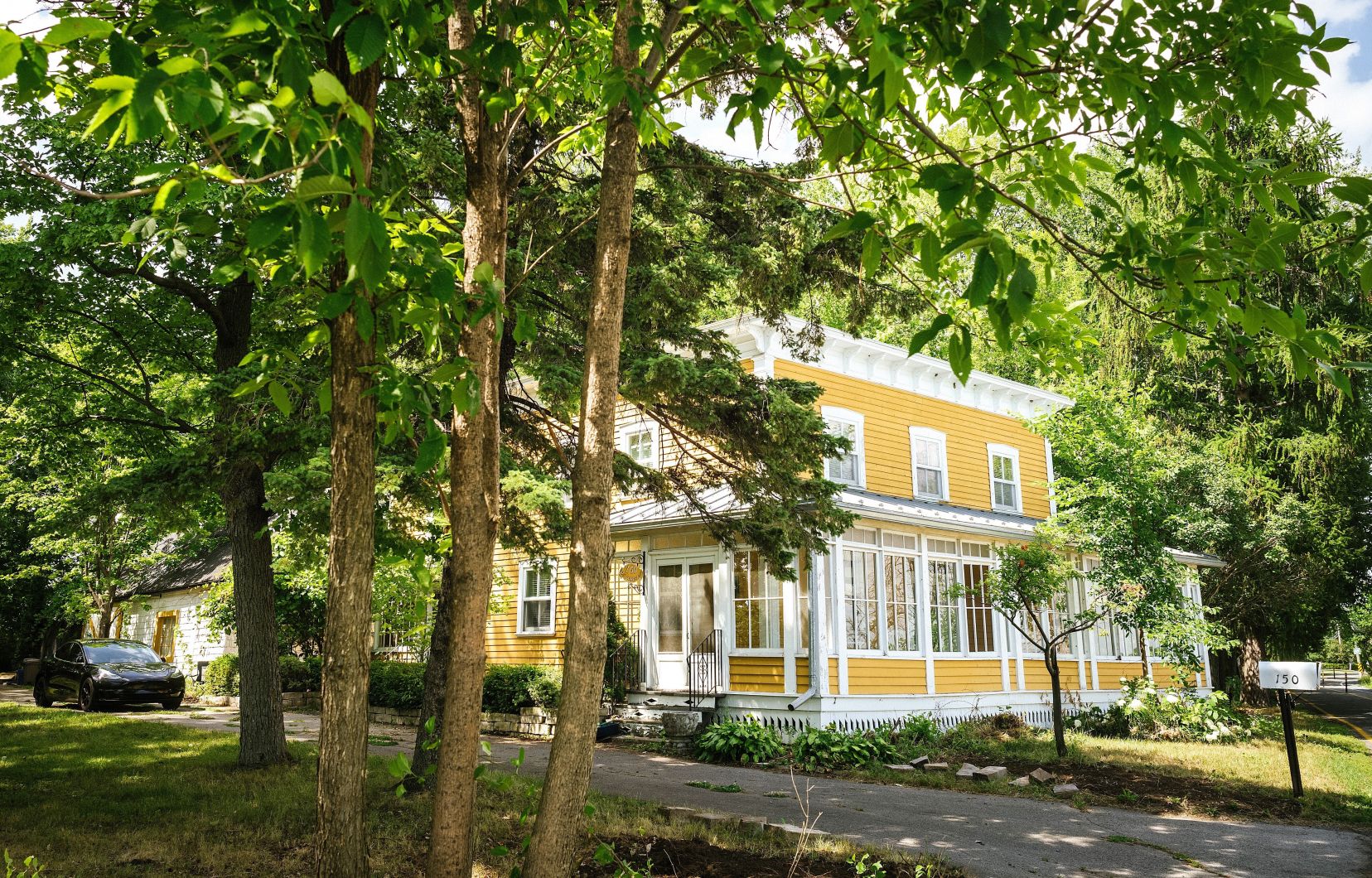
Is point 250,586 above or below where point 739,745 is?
above

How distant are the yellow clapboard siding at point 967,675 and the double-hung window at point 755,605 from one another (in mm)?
3584

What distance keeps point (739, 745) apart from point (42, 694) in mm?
16074

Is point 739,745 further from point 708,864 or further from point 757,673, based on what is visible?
point 708,864

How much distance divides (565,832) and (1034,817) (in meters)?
6.40

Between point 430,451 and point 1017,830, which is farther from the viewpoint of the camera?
point 1017,830

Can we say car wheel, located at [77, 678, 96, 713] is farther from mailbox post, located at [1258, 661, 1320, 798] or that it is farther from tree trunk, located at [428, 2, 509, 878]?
mailbox post, located at [1258, 661, 1320, 798]

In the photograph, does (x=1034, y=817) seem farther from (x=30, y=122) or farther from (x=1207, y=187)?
(x=30, y=122)

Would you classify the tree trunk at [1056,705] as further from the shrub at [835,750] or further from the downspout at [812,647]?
the downspout at [812,647]

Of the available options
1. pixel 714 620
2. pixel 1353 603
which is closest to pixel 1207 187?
pixel 714 620

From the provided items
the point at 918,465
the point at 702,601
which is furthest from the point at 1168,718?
the point at 702,601

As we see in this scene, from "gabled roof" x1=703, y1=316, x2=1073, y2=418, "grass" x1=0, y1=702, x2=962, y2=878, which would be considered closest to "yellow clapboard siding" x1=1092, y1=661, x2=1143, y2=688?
"gabled roof" x1=703, y1=316, x2=1073, y2=418

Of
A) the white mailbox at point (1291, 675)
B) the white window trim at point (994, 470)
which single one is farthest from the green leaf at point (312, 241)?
the white window trim at point (994, 470)

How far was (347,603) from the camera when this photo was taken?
3.56m

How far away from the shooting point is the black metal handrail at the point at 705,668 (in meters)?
15.3
